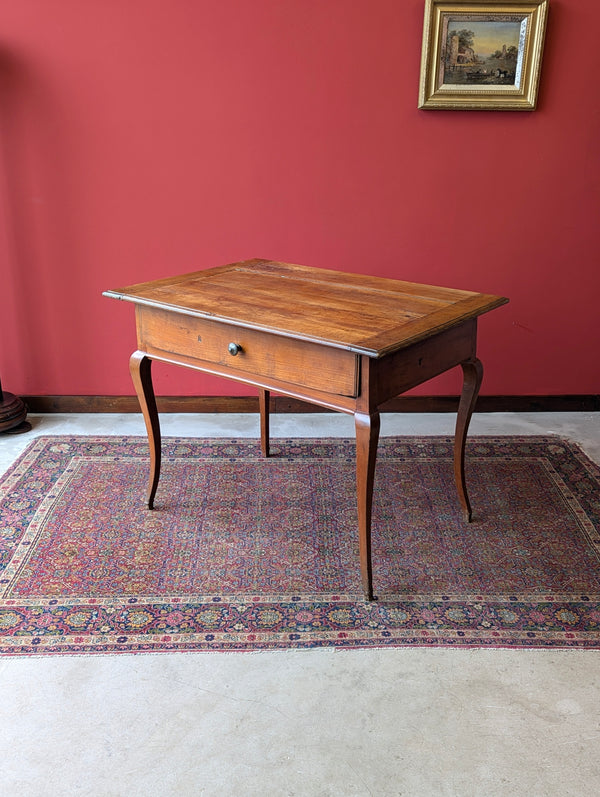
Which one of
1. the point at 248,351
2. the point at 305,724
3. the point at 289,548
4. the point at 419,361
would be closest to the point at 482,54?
the point at 419,361

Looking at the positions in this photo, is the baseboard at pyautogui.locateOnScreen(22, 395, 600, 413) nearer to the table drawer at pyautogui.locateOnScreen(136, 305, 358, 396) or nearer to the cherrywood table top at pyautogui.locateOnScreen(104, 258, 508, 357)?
the cherrywood table top at pyautogui.locateOnScreen(104, 258, 508, 357)

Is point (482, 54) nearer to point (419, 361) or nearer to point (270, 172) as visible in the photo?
point (270, 172)

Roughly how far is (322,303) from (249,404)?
1.47 metres

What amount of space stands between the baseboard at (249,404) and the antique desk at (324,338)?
1001mm

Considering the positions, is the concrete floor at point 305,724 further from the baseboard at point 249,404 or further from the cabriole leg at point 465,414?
the baseboard at point 249,404

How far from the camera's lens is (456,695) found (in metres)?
2.04

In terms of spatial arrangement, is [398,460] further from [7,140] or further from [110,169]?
[7,140]

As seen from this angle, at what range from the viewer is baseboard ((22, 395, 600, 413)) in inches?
152

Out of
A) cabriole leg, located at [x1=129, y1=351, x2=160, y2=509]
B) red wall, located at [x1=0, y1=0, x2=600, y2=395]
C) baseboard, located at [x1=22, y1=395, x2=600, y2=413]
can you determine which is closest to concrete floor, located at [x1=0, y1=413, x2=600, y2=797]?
cabriole leg, located at [x1=129, y1=351, x2=160, y2=509]

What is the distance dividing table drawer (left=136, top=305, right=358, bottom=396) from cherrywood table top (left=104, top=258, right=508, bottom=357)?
0.19 ft

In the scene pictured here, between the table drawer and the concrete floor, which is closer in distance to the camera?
the concrete floor

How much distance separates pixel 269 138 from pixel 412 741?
8.50ft

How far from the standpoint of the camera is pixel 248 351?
239cm

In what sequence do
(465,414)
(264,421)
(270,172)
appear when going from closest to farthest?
(465,414), (264,421), (270,172)
